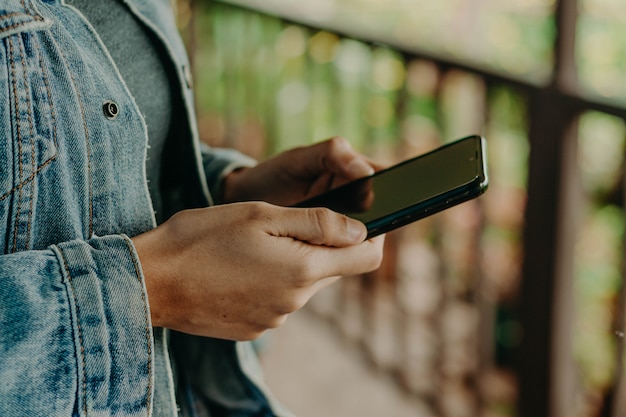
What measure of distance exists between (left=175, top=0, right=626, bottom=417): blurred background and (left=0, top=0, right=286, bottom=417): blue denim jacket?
0.56 metres

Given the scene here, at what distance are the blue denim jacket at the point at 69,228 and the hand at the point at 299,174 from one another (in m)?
0.26

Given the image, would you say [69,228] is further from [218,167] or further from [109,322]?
[218,167]

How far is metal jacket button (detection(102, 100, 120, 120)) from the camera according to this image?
74cm

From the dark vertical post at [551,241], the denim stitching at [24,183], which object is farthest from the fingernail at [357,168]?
the dark vertical post at [551,241]

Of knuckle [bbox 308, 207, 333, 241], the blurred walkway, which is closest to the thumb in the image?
knuckle [bbox 308, 207, 333, 241]

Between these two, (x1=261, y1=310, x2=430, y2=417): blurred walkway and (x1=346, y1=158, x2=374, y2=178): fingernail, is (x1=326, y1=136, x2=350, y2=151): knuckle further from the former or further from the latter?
(x1=261, y1=310, x2=430, y2=417): blurred walkway

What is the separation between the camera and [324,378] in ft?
7.57

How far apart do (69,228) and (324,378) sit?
171 centimetres

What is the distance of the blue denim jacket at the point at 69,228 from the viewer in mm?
621

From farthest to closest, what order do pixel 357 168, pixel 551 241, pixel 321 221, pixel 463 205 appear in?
pixel 463 205 < pixel 551 241 < pixel 357 168 < pixel 321 221

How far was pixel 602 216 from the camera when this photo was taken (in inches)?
77.4

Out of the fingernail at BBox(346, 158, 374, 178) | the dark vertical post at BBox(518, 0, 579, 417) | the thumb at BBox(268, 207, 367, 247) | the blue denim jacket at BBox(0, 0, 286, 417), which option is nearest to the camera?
the blue denim jacket at BBox(0, 0, 286, 417)

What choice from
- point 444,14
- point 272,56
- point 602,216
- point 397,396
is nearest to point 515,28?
point 444,14

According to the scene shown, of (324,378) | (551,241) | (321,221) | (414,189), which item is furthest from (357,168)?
(324,378)
